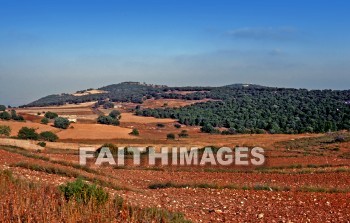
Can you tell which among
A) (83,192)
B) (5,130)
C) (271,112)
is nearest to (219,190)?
(83,192)

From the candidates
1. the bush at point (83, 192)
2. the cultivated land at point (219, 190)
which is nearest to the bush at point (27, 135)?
the cultivated land at point (219, 190)

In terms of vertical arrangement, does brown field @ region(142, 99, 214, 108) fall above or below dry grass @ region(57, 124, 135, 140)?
above

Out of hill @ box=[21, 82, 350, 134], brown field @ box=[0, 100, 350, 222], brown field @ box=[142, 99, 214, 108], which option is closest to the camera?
brown field @ box=[0, 100, 350, 222]

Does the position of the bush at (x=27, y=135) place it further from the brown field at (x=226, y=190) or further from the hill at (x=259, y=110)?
the hill at (x=259, y=110)

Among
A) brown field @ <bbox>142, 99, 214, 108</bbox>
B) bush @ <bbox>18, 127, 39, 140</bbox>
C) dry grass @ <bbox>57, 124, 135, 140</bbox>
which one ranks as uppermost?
brown field @ <bbox>142, 99, 214, 108</bbox>

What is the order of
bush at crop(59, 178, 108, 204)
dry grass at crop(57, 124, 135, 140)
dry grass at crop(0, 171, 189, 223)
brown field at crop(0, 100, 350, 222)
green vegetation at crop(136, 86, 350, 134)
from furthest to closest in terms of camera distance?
green vegetation at crop(136, 86, 350, 134), dry grass at crop(57, 124, 135, 140), brown field at crop(0, 100, 350, 222), bush at crop(59, 178, 108, 204), dry grass at crop(0, 171, 189, 223)

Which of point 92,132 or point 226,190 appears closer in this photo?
point 226,190

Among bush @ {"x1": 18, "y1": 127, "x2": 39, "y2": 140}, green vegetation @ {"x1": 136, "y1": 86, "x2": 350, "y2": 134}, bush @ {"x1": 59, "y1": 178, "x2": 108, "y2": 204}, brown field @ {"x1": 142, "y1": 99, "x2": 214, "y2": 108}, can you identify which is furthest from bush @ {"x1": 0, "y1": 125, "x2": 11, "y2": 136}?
brown field @ {"x1": 142, "y1": 99, "x2": 214, "y2": 108}

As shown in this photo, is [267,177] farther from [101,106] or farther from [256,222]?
[101,106]

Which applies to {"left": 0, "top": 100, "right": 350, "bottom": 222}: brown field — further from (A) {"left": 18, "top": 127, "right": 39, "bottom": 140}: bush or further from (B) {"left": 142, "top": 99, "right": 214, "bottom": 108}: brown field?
(B) {"left": 142, "top": 99, "right": 214, "bottom": 108}: brown field

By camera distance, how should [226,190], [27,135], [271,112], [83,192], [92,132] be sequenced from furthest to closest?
[271,112]
[92,132]
[27,135]
[226,190]
[83,192]

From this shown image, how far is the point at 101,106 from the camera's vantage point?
5162 inches

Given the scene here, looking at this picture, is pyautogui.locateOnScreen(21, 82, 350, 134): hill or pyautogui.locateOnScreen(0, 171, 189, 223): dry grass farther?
pyautogui.locateOnScreen(21, 82, 350, 134): hill

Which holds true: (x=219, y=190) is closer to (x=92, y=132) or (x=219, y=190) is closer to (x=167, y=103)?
(x=92, y=132)
